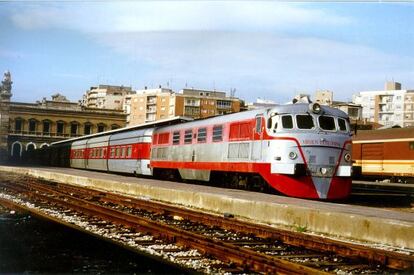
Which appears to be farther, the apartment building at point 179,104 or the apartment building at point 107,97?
the apartment building at point 107,97

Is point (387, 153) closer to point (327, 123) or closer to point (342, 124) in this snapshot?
point (342, 124)

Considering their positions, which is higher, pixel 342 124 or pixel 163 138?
pixel 342 124

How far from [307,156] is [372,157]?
18.2 metres

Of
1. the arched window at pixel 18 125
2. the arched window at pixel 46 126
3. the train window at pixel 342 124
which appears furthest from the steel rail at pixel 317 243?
the arched window at pixel 46 126

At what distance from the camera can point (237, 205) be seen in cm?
1314

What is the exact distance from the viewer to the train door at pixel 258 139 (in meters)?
15.8

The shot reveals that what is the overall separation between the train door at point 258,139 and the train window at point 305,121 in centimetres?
118

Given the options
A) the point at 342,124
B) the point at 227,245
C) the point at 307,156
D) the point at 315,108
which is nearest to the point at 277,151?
the point at 307,156

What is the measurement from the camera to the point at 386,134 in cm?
3058

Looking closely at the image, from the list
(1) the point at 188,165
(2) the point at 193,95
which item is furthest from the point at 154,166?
(2) the point at 193,95

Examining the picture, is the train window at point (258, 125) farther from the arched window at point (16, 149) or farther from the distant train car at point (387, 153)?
the arched window at point (16, 149)

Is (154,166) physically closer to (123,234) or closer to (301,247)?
(123,234)

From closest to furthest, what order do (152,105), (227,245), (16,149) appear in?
(227,245) → (16,149) → (152,105)

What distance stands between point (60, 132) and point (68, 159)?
1134 inches
